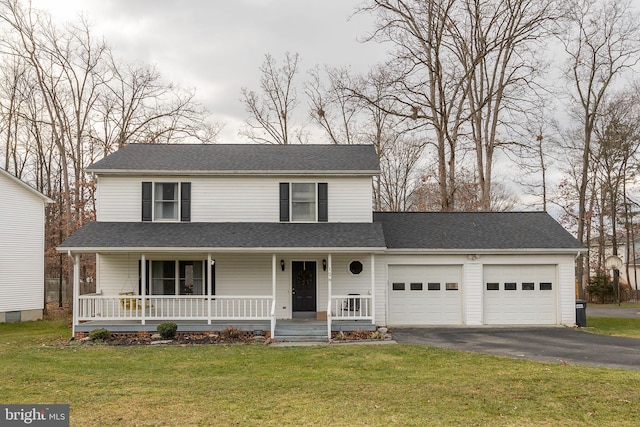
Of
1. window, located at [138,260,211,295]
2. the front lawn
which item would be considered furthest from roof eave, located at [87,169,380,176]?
the front lawn

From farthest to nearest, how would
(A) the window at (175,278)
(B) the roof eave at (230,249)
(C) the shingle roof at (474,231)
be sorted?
1. (C) the shingle roof at (474,231)
2. (A) the window at (175,278)
3. (B) the roof eave at (230,249)

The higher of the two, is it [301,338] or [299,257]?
[299,257]

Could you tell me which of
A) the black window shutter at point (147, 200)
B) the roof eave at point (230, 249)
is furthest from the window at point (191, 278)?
the black window shutter at point (147, 200)

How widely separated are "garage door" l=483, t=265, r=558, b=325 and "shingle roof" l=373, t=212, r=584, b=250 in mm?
910

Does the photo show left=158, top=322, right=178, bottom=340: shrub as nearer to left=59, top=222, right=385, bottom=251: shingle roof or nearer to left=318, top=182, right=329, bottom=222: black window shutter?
left=59, top=222, right=385, bottom=251: shingle roof

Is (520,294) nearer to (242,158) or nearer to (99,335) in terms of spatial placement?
(242,158)

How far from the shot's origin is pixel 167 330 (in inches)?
629

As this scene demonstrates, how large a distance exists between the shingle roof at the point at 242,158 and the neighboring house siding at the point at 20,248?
22.1 ft

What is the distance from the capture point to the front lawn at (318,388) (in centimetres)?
818

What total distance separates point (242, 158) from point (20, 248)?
1162 cm

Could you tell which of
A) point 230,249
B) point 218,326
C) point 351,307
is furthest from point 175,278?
point 351,307

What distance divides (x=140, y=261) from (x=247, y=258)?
361 centimetres

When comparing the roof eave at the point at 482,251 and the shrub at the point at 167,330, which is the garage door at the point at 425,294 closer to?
the roof eave at the point at 482,251

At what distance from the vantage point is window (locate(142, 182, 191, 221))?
18516 mm
